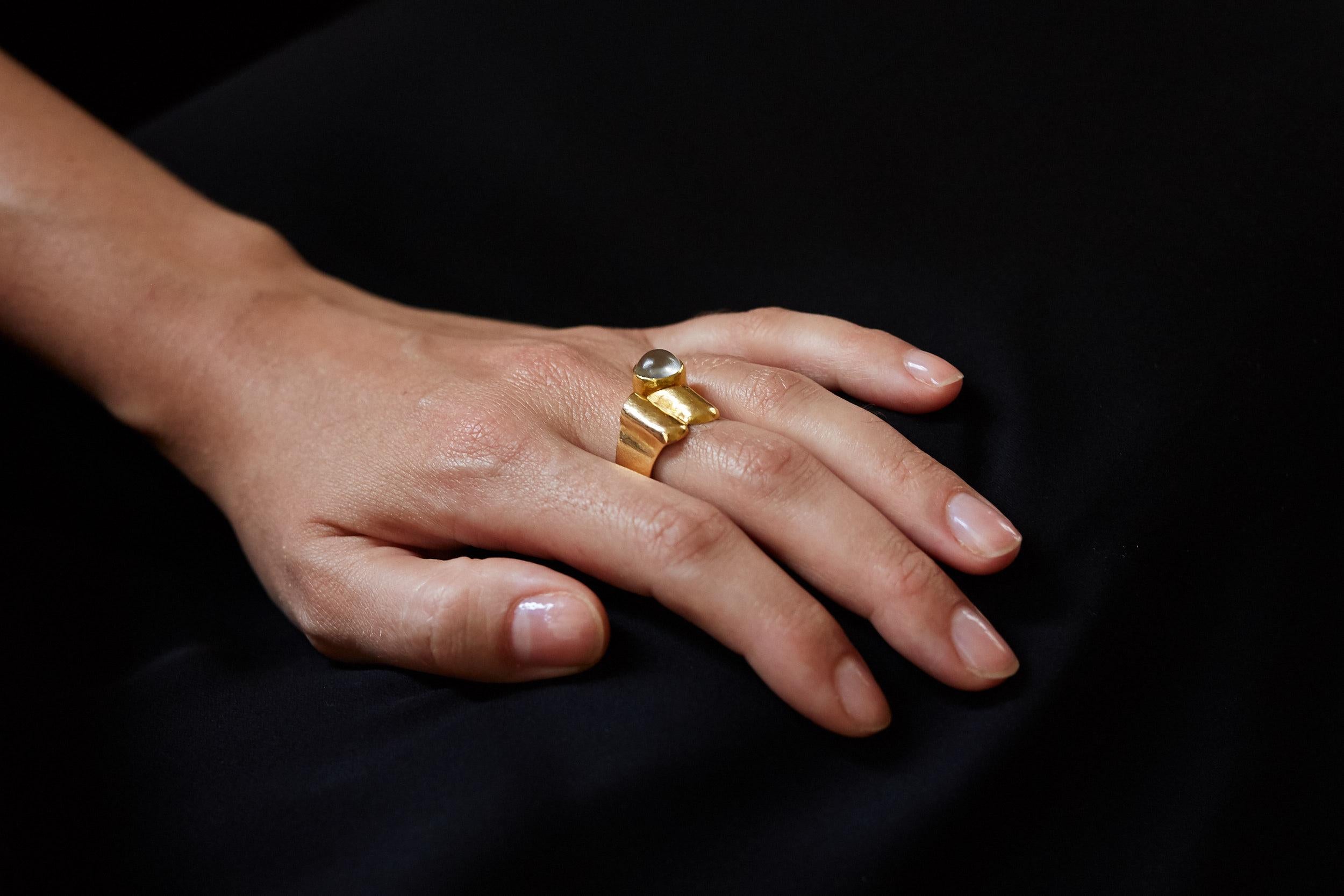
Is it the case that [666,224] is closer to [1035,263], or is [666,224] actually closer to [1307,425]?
[1035,263]

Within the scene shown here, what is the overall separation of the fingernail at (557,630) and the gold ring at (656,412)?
14 cm

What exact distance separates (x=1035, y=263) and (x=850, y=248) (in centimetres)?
20

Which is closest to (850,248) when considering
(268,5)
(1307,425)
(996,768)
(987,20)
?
(987,20)

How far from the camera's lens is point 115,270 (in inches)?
40.8

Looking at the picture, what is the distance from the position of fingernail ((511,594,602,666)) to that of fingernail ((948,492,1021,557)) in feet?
0.94

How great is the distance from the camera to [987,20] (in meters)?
1.12

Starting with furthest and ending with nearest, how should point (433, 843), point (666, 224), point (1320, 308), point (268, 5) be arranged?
point (268, 5) < point (666, 224) < point (1320, 308) < point (433, 843)

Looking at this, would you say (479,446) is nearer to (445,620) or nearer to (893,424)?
(445,620)

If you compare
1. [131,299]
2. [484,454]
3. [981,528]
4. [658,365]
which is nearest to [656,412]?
[658,365]

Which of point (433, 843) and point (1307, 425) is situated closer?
point (433, 843)

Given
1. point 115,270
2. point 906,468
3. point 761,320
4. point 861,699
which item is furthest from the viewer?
point 115,270

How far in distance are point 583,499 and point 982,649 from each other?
0.32m

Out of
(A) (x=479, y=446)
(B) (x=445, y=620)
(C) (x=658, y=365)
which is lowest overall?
(B) (x=445, y=620)

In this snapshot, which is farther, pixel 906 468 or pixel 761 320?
pixel 761 320
